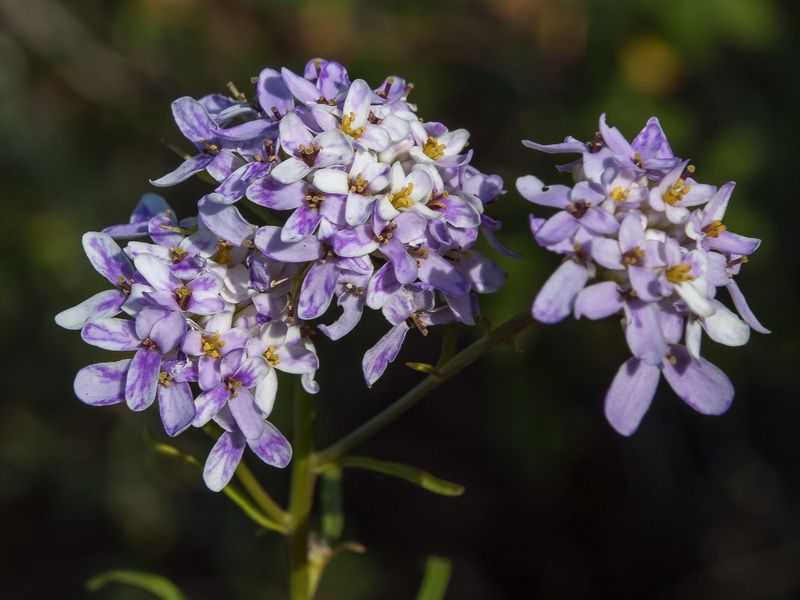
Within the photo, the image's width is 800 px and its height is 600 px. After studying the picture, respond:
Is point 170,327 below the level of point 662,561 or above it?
above

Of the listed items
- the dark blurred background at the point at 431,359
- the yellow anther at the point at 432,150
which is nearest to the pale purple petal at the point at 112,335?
the yellow anther at the point at 432,150

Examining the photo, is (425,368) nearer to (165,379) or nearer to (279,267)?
(279,267)

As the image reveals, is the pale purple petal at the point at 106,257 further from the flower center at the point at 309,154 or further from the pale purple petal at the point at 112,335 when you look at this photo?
the flower center at the point at 309,154

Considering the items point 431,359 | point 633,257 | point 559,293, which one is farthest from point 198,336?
point 431,359

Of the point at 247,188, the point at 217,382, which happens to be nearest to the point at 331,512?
the point at 217,382

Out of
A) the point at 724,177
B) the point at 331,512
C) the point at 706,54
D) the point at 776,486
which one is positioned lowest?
the point at 776,486

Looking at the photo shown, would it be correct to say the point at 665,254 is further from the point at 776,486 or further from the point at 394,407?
the point at 776,486

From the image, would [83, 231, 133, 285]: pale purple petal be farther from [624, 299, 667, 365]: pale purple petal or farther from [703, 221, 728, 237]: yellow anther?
[703, 221, 728, 237]: yellow anther

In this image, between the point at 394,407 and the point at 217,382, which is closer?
the point at 217,382
